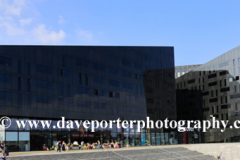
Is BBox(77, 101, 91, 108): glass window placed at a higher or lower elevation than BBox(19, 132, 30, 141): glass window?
higher

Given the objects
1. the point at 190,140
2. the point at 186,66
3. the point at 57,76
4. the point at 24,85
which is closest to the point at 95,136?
the point at 57,76

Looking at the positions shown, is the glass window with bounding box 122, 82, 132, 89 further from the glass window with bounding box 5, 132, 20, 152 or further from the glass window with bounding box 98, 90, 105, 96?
the glass window with bounding box 5, 132, 20, 152

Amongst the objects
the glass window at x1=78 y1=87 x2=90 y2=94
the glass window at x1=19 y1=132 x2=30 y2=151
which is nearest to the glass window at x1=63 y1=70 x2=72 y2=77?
the glass window at x1=78 y1=87 x2=90 y2=94

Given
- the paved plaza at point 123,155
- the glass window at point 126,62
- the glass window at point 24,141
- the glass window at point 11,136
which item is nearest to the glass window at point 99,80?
the glass window at point 126,62

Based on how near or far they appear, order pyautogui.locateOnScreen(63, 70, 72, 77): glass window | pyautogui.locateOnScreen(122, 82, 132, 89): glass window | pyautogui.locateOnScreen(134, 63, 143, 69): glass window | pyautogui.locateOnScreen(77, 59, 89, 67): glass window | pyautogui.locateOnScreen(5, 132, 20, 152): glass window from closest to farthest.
Answer: 1. pyautogui.locateOnScreen(5, 132, 20, 152): glass window
2. pyautogui.locateOnScreen(63, 70, 72, 77): glass window
3. pyautogui.locateOnScreen(77, 59, 89, 67): glass window
4. pyautogui.locateOnScreen(122, 82, 132, 89): glass window
5. pyautogui.locateOnScreen(134, 63, 143, 69): glass window

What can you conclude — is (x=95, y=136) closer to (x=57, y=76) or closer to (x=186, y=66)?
(x=57, y=76)

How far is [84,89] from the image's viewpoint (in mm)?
58938

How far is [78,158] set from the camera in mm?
40062

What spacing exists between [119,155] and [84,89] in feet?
56.6

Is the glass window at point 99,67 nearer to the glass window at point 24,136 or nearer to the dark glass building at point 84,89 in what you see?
the dark glass building at point 84,89

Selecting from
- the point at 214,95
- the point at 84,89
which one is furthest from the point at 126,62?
the point at 214,95

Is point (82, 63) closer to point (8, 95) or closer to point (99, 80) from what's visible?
point (99, 80)

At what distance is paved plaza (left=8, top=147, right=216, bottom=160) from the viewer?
126 ft

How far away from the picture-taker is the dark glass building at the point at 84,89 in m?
48.7
